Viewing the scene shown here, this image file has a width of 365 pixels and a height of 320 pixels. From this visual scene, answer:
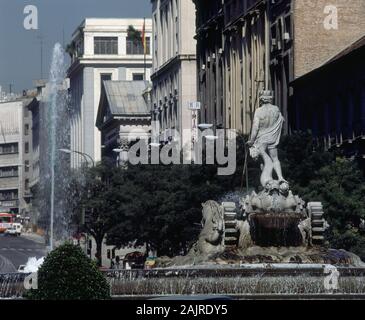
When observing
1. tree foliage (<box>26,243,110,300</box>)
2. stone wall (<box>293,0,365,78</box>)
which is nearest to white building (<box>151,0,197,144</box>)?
stone wall (<box>293,0,365,78</box>)

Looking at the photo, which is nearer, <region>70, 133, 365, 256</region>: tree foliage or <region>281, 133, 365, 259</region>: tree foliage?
<region>281, 133, 365, 259</region>: tree foliage

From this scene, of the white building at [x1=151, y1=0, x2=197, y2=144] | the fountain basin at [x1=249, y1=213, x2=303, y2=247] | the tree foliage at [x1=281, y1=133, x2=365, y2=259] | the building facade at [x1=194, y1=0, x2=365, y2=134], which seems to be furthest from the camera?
the white building at [x1=151, y1=0, x2=197, y2=144]

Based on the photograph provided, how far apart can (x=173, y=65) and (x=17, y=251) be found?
66.7ft

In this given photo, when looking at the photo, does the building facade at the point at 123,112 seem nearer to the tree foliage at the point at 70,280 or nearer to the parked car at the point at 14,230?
the parked car at the point at 14,230

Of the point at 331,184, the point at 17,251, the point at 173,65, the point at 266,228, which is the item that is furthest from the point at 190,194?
the point at 17,251

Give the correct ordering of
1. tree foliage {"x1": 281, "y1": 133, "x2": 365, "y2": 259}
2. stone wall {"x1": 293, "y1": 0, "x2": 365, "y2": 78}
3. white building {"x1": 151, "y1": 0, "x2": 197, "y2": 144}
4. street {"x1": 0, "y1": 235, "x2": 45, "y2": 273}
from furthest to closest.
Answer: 1. white building {"x1": 151, "y1": 0, "x2": 197, "y2": 144}
2. street {"x1": 0, "y1": 235, "x2": 45, "y2": 273}
3. stone wall {"x1": 293, "y1": 0, "x2": 365, "y2": 78}
4. tree foliage {"x1": 281, "y1": 133, "x2": 365, "y2": 259}

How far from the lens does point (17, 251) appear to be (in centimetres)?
14262

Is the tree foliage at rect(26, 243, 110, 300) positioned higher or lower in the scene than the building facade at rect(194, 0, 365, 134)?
lower

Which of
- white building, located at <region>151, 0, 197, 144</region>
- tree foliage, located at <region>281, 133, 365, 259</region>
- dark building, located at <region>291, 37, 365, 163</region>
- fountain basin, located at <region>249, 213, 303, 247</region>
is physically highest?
white building, located at <region>151, 0, 197, 144</region>

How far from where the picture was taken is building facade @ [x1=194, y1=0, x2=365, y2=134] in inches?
3438

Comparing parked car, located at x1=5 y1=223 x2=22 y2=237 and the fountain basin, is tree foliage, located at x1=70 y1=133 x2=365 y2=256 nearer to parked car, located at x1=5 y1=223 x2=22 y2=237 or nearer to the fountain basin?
the fountain basin

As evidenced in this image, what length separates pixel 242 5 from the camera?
346 feet

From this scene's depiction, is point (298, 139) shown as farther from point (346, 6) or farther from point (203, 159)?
point (346, 6)

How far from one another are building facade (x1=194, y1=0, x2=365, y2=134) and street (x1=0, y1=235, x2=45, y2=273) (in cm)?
1583
